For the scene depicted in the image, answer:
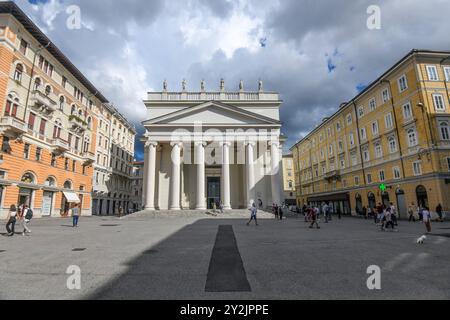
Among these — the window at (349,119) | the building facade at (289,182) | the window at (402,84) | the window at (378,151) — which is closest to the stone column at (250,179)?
the window at (378,151)

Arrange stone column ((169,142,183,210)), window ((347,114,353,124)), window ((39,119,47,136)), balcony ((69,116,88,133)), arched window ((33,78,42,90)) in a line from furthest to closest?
window ((347,114,353,124)) → balcony ((69,116,88,133)) → stone column ((169,142,183,210)) → window ((39,119,47,136)) → arched window ((33,78,42,90))

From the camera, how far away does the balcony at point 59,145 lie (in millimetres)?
30656

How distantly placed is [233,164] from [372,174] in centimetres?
1983

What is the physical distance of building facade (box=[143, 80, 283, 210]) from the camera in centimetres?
3219

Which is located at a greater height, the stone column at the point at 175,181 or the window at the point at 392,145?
the window at the point at 392,145

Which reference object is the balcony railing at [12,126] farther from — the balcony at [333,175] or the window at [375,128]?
the balcony at [333,175]

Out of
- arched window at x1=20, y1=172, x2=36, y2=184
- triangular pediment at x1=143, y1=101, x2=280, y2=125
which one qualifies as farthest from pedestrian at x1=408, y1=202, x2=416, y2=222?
arched window at x1=20, y1=172, x2=36, y2=184

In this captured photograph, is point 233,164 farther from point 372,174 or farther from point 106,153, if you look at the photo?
point 106,153

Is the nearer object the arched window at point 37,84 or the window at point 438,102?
the window at point 438,102

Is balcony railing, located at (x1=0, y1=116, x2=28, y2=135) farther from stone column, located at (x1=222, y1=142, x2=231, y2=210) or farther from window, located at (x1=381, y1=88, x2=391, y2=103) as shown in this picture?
window, located at (x1=381, y1=88, x2=391, y2=103)

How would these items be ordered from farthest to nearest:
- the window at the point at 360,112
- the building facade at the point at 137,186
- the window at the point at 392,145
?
the building facade at the point at 137,186 → the window at the point at 360,112 → the window at the point at 392,145

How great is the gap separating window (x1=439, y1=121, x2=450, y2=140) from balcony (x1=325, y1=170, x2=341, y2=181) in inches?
710

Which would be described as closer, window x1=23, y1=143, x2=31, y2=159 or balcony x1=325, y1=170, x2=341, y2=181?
window x1=23, y1=143, x2=31, y2=159
